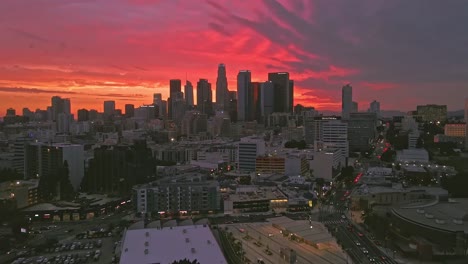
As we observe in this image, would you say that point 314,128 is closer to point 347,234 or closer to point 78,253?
point 347,234

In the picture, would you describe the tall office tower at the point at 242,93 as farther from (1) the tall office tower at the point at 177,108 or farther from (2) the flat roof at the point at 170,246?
(2) the flat roof at the point at 170,246

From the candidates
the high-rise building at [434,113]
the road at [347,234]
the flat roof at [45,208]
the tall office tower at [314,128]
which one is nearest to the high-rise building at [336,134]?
the tall office tower at [314,128]

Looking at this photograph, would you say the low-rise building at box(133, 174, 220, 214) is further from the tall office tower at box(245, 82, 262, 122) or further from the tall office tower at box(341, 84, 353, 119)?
the tall office tower at box(245, 82, 262, 122)

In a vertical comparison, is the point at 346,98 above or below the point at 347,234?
above

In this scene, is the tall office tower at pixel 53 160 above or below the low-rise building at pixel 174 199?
above

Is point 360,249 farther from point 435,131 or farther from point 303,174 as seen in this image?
point 435,131

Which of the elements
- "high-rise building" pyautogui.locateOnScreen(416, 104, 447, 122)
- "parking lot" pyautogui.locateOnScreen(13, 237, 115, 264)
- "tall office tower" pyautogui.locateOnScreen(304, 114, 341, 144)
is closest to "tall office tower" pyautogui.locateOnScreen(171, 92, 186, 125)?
"tall office tower" pyautogui.locateOnScreen(304, 114, 341, 144)

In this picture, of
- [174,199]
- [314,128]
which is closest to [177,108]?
[314,128]
